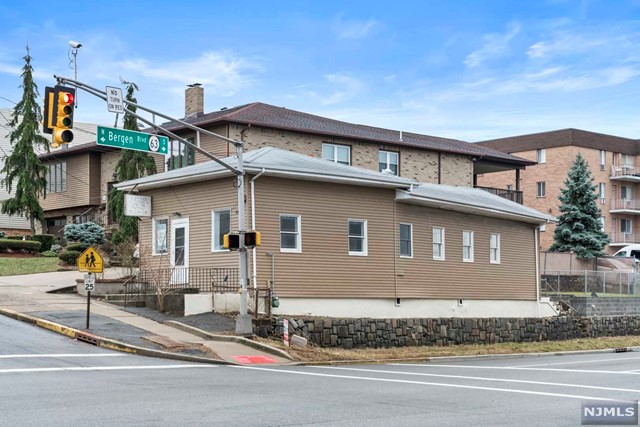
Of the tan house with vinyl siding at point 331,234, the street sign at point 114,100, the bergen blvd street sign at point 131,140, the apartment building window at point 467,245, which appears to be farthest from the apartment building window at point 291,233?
the apartment building window at point 467,245

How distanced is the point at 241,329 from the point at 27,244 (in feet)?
73.2

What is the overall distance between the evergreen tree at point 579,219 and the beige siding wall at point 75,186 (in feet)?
106

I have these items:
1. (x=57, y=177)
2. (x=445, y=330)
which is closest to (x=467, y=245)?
(x=445, y=330)

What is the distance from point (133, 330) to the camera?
78.5ft

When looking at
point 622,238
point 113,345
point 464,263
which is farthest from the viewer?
point 622,238

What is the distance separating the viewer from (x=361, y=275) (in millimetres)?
30406

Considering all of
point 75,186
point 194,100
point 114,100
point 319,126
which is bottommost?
point 114,100

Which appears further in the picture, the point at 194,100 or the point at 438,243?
the point at 194,100

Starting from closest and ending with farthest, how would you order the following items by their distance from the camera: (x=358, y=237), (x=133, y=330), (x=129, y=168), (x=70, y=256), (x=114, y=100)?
(x=114, y=100), (x=133, y=330), (x=358, y=237), (x=70, y=256), (x=129, y=168)

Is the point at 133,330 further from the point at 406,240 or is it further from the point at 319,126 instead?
the point at 319,126

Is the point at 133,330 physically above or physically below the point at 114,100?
below

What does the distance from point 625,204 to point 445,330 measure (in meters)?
45.7

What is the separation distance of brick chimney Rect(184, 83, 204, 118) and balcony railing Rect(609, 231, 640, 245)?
39.8 metres

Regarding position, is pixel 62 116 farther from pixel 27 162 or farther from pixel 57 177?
pixel 57 177
